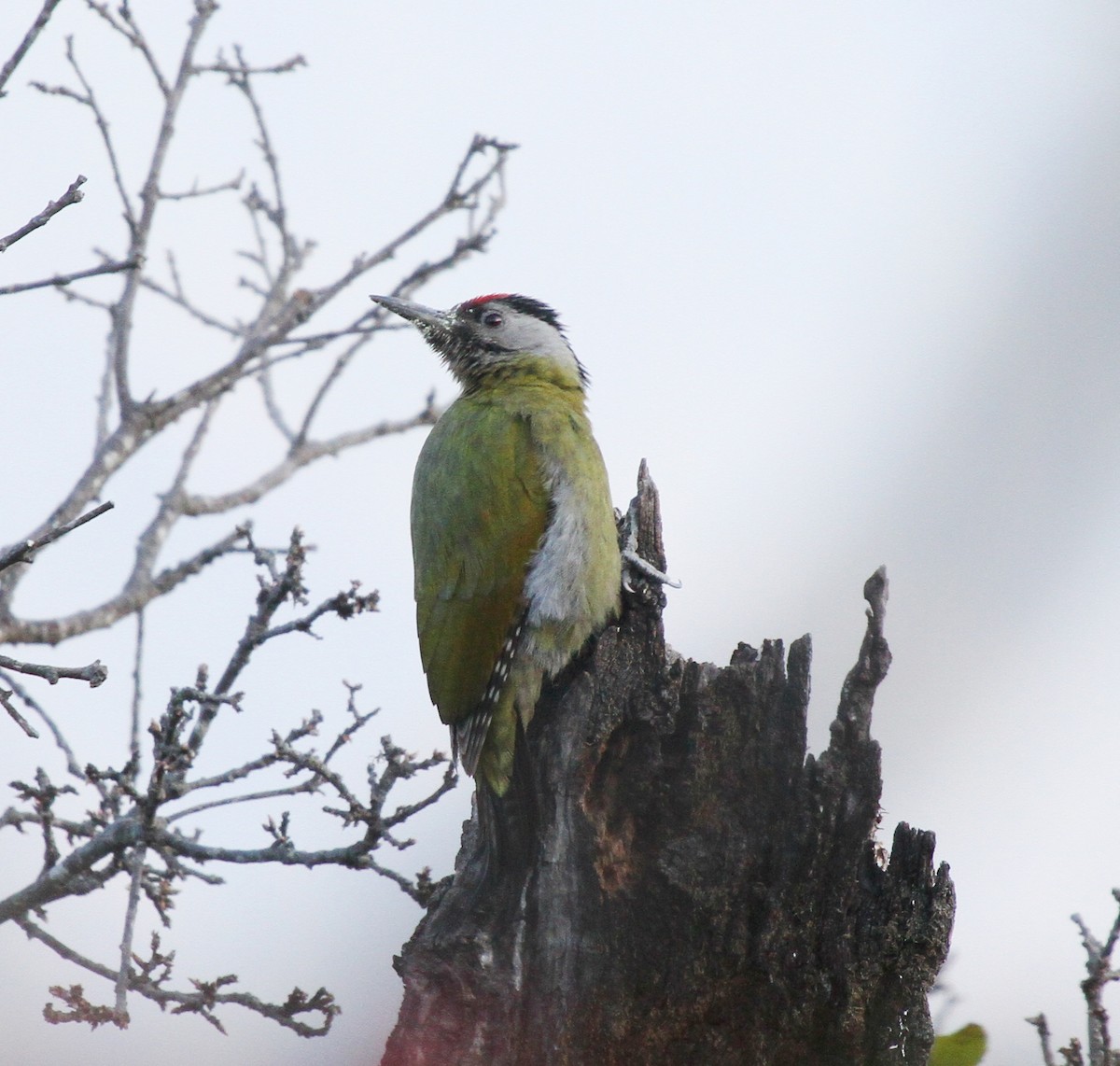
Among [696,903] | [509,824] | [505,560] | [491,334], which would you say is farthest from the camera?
[491,334]

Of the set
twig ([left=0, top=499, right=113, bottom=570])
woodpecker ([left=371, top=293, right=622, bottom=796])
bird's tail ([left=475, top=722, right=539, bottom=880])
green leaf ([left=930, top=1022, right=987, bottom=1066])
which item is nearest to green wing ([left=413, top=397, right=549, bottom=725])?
woodpecker ([left=371, top=293, right=622, bottom=796])

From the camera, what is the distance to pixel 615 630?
4.34 meters

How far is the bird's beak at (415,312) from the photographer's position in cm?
676

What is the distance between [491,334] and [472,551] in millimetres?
1842

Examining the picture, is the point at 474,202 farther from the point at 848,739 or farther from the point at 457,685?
the point at 848,739

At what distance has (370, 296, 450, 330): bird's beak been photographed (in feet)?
22.2

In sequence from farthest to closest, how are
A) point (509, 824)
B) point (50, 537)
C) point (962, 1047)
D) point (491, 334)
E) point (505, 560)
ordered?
point (491, 334), point (505, 560), point (509, 824), point (962, 1047), point (50, 537)

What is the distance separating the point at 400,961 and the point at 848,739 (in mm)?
1411

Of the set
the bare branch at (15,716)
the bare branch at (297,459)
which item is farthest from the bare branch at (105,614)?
the bare branch at (15,716)

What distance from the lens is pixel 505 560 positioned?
5086 millimetres

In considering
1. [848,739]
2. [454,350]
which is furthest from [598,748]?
[454,350]

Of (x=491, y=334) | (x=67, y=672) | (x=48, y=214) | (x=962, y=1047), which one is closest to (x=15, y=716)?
(x=67, y=672)

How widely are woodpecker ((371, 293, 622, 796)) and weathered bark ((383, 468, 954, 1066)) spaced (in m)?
0.58

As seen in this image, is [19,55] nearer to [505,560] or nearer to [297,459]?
[505,560]
